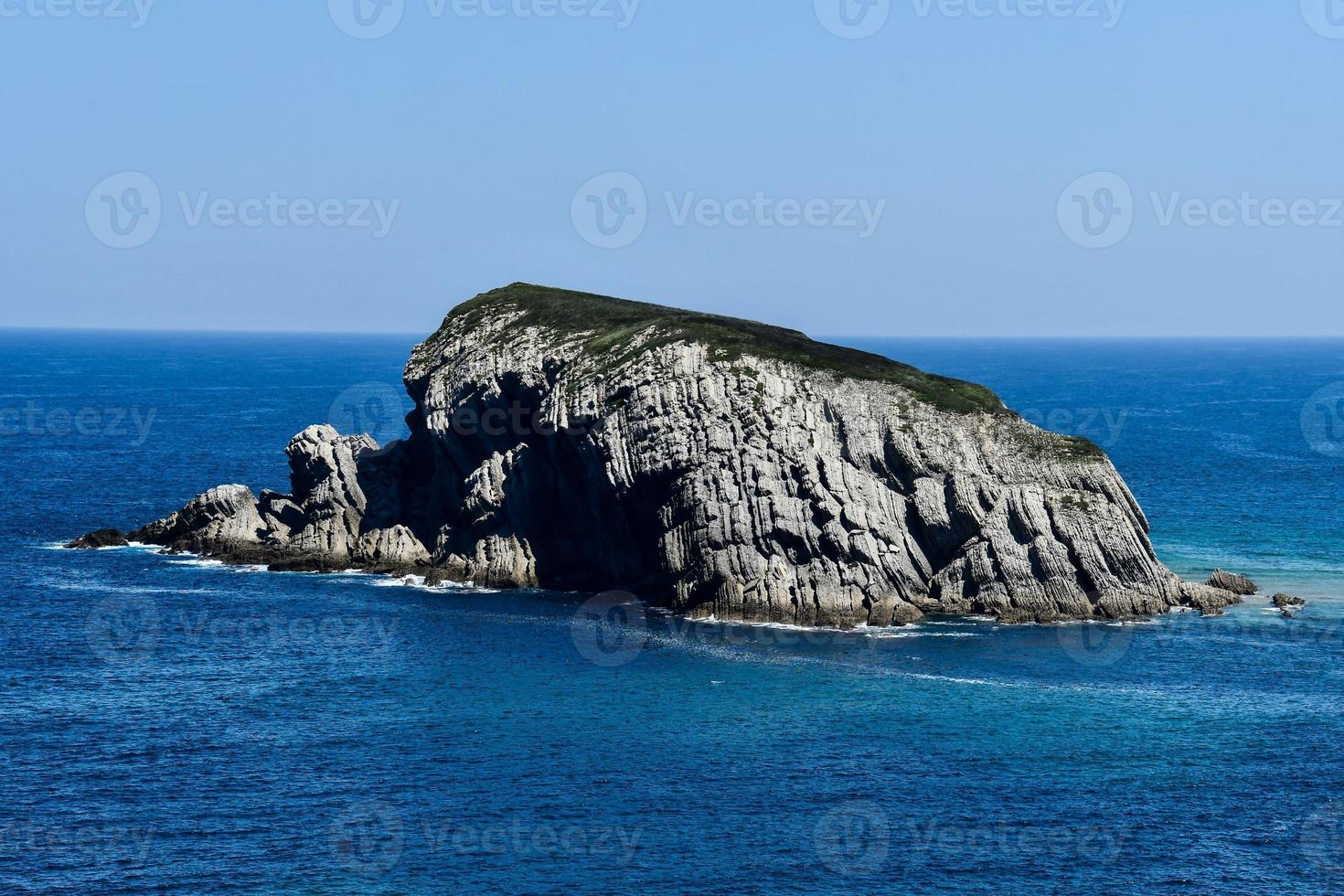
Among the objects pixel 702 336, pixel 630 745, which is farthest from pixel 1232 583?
pixel 630 745

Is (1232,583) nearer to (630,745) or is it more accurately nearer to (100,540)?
(630,745)

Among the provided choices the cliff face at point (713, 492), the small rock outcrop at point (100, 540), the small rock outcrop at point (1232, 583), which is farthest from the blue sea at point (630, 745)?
the small rock outcrop at point (100, 540)

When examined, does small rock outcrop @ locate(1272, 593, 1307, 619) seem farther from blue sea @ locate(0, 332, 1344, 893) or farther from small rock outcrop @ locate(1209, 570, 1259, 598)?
small rock outcrop @ locate(1209, 570, 1259, 598)

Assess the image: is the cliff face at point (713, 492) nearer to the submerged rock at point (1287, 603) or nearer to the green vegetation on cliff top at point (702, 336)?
the green vegetation on cliff top at point (702, 336)

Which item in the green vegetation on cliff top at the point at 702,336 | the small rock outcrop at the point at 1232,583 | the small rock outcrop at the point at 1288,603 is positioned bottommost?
the small rock outcrop at the point at 1288,603

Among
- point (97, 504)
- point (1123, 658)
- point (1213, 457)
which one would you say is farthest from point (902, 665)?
point (1213, 457)

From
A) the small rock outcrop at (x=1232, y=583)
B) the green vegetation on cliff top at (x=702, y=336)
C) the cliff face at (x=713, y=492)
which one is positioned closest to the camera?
the cliff face at (x=713, y=492)

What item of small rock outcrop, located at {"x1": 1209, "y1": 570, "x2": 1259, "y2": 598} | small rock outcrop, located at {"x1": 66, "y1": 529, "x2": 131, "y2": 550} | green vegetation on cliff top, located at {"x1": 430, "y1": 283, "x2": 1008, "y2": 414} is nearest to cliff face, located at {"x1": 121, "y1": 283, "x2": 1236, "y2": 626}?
green vegetation on cliff top, located at {"x1": 430, "y1": 283, "x2": 1008, "y2": 414}
